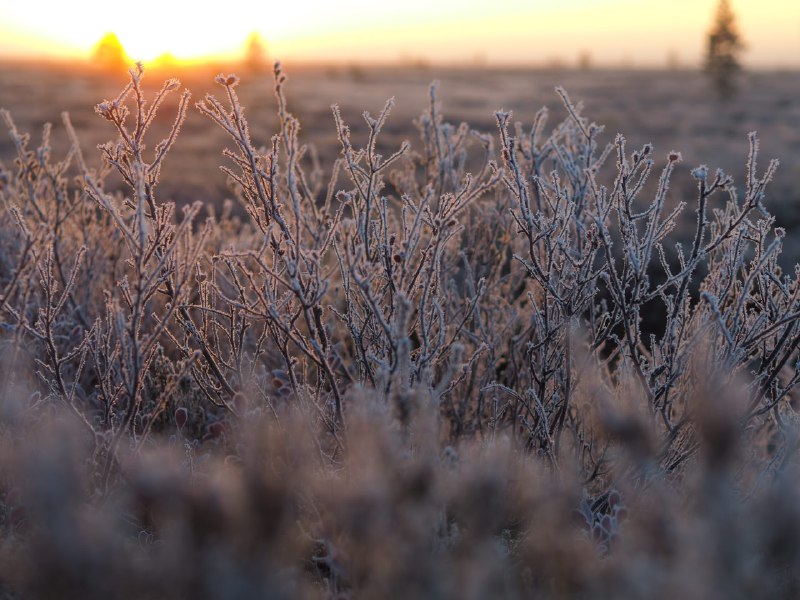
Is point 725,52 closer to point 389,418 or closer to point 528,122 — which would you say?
point 528,122

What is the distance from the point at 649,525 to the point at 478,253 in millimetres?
2414

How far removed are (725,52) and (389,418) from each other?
1456 inches

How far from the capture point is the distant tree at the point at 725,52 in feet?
106

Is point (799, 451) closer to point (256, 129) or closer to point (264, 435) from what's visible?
point (264, 435)

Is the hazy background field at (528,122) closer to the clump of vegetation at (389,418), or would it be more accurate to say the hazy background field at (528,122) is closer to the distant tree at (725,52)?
the distant tree at (725,52)

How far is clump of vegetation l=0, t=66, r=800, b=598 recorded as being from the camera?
116cm

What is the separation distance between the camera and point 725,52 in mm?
32625

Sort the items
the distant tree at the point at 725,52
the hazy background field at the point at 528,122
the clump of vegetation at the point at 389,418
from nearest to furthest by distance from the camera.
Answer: the clump of vegetation at the point at 389,418 < the hazy background field at the point at 528,122 < the distant tree at the point at 725,52

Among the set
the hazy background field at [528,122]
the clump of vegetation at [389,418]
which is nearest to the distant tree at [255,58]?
the hazy background field at [528,122]

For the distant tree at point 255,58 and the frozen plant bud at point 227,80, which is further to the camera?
the distant tree at point 255,58

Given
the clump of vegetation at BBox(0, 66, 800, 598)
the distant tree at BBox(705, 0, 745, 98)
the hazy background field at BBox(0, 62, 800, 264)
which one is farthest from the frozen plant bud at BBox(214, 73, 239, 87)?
the distant tree at BBox(705, 0, 745, 98)

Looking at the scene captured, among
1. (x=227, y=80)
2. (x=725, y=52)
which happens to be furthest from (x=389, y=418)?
(x=725, y=52)

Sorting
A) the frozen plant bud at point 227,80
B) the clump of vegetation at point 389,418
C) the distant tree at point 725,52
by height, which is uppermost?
the distant tree at point 725,52

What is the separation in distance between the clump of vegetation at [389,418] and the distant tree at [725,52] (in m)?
34.0
